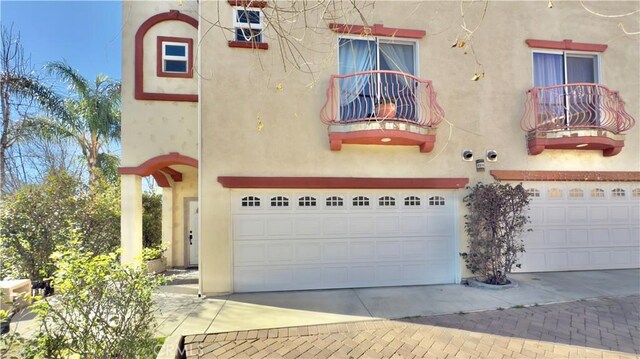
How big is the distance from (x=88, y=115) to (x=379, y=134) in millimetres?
10644

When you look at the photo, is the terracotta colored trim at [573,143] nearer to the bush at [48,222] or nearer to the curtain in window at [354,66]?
the curtain in window at [354,66]

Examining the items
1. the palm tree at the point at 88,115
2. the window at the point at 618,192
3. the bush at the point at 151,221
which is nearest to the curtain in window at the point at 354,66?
the window at the point at 618,192

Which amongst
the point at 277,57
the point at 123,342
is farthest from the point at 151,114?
the point at 123,342

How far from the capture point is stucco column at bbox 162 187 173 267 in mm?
10398

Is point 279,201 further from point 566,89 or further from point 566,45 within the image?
point 566,45

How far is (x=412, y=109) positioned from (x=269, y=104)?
341cm

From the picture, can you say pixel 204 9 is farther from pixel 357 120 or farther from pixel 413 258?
pixel 413 258

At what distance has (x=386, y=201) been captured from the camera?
7.75 metres

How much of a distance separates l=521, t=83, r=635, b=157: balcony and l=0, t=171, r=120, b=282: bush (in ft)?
36.1

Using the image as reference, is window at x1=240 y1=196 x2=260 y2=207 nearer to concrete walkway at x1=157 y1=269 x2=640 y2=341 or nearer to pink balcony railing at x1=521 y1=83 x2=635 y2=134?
concrete walkway at x1=157 y1=269 x2=640 y2=341

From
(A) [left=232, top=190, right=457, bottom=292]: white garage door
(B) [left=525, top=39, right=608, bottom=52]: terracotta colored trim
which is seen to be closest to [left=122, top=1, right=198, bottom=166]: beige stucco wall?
(A) [left=232, top=190, right=457, bottom=292]: white garage door

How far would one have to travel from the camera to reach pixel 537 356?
4.18m

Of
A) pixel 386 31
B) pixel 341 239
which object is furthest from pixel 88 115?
pixel 386 31

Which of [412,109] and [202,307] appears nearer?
[202,307]
